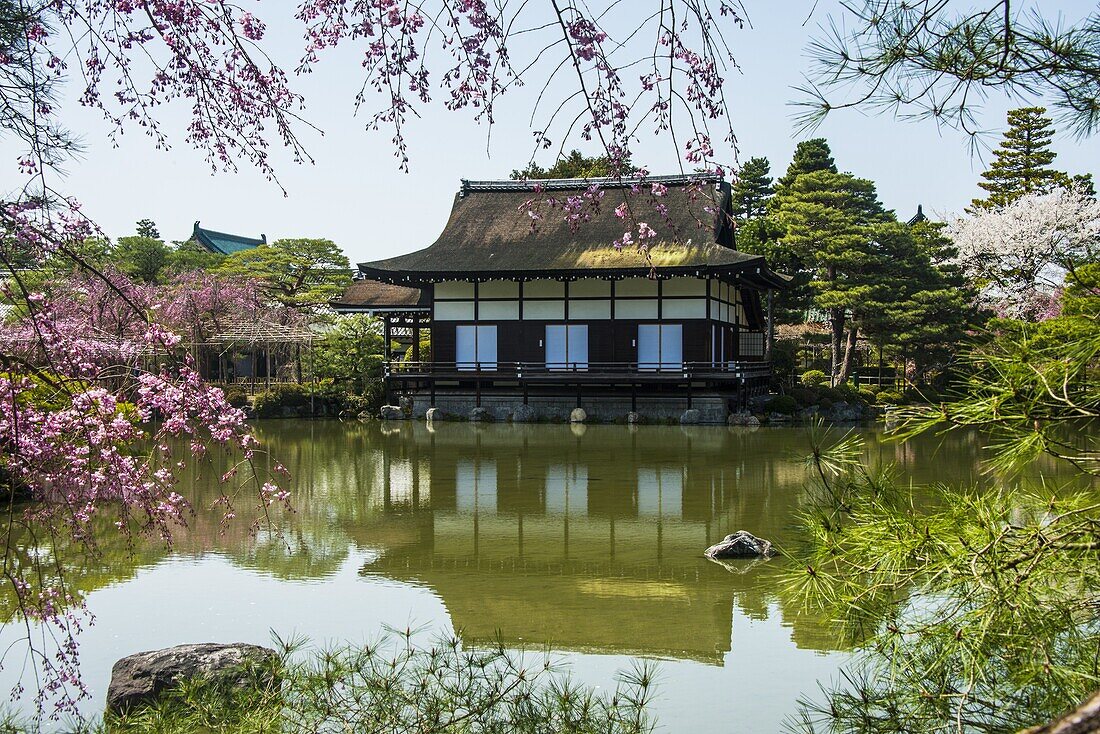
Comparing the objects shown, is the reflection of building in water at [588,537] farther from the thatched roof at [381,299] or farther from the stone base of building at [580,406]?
the thatched roof at [381,299]

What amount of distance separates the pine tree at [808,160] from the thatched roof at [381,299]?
10090 mm

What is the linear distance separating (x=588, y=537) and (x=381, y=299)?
611 inches

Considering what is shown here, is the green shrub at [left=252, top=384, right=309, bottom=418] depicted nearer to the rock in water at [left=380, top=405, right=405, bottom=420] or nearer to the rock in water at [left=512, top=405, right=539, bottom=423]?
the rock in water at [left=380, top=405, right=405, bottom=420]

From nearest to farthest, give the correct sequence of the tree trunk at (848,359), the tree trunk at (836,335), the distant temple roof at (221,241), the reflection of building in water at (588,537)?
1. the reflection of building in water at (588,537)
2. the tree trunk at (836,335)
3. the tree trunk at (848,359)
4. the distant temple roof at (221,241)

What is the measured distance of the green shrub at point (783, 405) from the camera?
64.7 ft

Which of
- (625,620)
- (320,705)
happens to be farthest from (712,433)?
(320,705)

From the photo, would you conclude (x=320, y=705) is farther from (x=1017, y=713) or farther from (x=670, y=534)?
(x=670, y=534)

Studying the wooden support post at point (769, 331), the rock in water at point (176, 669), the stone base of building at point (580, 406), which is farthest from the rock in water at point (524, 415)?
the rock in water at point (176, 669)

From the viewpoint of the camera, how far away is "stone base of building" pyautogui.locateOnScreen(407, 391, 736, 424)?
19.2 meters

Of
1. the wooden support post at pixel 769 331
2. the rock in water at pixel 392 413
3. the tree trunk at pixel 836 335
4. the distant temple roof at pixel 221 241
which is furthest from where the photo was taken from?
the distant temple roof at pixel 221 241

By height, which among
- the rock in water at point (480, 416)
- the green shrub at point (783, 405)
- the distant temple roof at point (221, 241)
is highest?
the distant temple roof at point (221, 241)

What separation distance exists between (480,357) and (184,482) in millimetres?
10537

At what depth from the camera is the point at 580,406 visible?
792 inches

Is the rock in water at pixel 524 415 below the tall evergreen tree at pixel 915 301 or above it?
below
